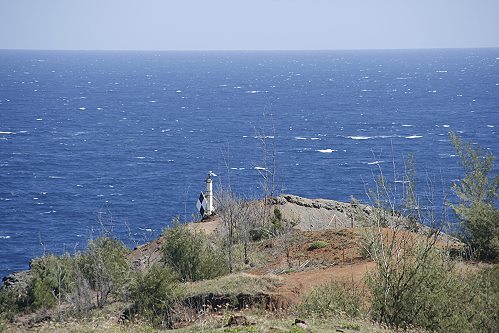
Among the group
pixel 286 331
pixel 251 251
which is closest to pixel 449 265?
pixel 286 331

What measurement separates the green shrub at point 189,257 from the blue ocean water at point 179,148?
8.03 m

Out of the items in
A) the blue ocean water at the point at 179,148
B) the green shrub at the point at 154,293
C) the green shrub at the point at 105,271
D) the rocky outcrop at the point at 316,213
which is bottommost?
the blue ocean water at the point at 179,148

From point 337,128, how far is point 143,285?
86.9 m

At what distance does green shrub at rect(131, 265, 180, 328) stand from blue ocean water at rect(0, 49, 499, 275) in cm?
997

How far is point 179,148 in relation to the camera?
9169 centimetres

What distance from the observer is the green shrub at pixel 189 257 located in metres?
27.7

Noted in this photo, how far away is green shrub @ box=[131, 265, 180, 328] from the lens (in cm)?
2234

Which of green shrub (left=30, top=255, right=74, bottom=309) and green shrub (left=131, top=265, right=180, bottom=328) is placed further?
green shrub (left=30, top=255, right=74, bottom=309)

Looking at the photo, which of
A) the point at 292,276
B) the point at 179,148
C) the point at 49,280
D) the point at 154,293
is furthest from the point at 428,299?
the point at 179,148

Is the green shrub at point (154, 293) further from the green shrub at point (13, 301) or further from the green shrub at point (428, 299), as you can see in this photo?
the green shrub at point (13, 301)

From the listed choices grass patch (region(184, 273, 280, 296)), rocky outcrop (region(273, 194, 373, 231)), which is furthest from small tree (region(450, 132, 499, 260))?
grass patch (region(184, 273, 280, 296))

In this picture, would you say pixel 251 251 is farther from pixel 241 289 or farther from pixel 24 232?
pixel 24 232

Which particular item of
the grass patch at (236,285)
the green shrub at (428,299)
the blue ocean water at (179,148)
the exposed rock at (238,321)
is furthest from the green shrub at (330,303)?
the blue ocean water at (179,148)

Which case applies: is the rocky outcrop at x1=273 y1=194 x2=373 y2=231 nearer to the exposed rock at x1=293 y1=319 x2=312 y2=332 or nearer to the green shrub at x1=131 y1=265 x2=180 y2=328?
the green shrub at x1=131 y1=265 x2=180 y2=328
